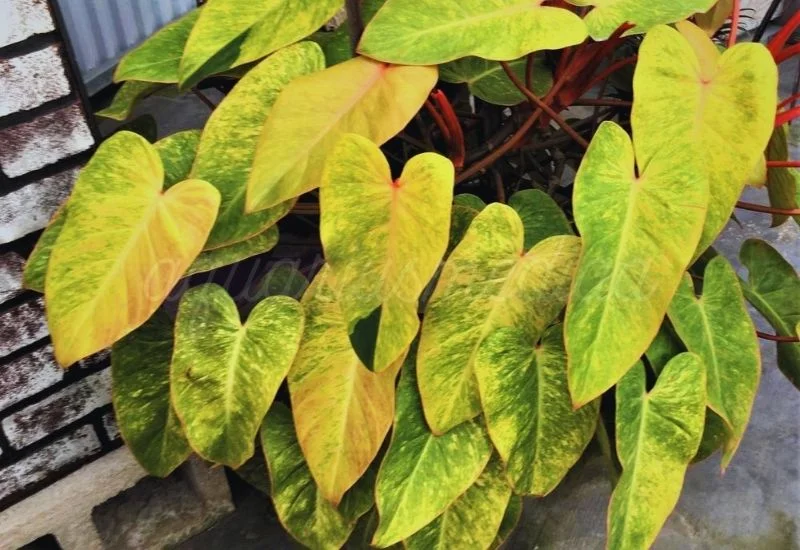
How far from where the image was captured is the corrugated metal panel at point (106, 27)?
166cm

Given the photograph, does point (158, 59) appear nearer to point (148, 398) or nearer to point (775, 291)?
point (148, 398)

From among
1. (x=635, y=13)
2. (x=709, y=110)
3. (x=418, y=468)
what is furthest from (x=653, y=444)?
(x=635, y=13)

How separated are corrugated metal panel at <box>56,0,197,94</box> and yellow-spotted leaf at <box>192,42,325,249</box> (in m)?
0.90

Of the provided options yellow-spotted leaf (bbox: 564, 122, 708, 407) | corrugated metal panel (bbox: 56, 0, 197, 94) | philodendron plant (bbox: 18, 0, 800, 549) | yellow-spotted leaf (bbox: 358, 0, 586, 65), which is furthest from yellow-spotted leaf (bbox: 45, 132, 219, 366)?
corrugated metal panel (bbox: 56, 0, 197, 94)

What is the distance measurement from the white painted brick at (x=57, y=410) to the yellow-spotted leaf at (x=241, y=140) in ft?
1.39

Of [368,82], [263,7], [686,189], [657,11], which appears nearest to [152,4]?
[263,7]

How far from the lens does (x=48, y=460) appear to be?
114cm

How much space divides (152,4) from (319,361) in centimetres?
134

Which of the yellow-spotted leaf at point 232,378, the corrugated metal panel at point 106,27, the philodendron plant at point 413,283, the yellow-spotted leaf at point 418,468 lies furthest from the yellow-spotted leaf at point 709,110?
the corrugated metal panel at point 106,27

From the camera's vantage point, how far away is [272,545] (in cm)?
130

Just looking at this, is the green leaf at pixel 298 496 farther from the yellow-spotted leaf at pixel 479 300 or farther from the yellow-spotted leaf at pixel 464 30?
the yellow-spotted leaf at pixel 464 30

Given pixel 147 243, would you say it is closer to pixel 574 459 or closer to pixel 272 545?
pixel 574 459

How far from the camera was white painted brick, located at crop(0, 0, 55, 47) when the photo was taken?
869mm

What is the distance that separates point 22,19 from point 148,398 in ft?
1.42
